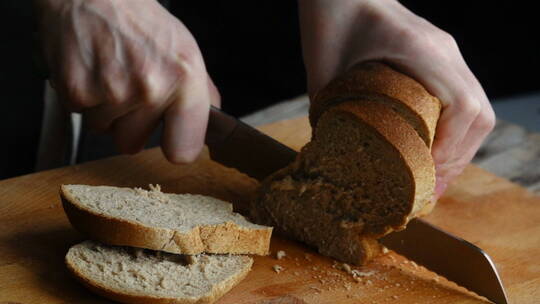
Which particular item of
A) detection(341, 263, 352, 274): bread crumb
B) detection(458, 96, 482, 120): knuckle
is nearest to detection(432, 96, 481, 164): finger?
detection(458, 96, 482, 120): knuckle

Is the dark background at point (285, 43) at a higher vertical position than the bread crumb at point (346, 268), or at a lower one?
lower

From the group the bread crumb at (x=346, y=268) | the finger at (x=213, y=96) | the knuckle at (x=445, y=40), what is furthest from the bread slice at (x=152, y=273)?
the knuckle at (x=445, y=40)

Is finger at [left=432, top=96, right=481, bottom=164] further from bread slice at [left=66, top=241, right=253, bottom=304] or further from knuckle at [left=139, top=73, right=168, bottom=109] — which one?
knuckle at [left=139, top=73, right=168, bottom=109]

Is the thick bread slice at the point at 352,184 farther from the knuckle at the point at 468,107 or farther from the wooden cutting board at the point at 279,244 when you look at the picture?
the knuckle at the point at 468,107

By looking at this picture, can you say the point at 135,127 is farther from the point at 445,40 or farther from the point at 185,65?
the point at 445,40

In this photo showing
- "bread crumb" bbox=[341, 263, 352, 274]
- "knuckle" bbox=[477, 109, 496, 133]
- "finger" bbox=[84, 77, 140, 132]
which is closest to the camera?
"bread crumb" bbox=[341, 263, 352, 274]

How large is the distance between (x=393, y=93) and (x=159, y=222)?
98 cm

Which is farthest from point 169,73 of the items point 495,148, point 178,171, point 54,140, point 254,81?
point 254,81

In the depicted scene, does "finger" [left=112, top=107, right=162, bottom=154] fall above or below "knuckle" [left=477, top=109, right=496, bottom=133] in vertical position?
below

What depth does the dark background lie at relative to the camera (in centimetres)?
580

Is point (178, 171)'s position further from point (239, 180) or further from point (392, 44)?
point (392, 44)

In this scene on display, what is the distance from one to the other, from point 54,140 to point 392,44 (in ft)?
6.51

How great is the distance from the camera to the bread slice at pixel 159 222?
2.65m

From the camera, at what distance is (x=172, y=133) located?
3170 mm
